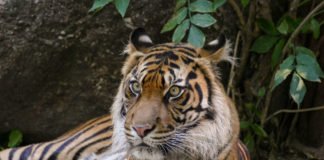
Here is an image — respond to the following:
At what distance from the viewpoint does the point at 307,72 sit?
13.5 feet

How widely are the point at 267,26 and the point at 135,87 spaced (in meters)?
1.83

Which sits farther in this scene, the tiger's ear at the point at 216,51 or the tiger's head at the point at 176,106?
the tiger's ear at the point at 216,51

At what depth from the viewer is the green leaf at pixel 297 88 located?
412 cm

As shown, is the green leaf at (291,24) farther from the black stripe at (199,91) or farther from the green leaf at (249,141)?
the black stripe at (199,91)

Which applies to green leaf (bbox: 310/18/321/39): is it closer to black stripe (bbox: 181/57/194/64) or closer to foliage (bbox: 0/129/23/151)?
black stripe (bbox: 181/57/194/64)

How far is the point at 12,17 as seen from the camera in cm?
505

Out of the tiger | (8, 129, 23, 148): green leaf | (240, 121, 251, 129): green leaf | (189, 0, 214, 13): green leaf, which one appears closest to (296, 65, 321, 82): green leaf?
the tiger

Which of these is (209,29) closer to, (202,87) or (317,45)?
(317,45)

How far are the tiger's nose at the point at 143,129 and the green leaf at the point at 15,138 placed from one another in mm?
2134

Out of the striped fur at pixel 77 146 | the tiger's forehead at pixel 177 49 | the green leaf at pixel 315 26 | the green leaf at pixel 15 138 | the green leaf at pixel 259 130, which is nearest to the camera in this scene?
the tiger's forehead at pixel 177 49

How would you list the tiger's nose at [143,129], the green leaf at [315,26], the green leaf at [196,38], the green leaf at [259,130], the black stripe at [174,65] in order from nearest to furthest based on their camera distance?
the tiger's nose at [143,129] → the black stripe at [174,65] → the green leaf at [196,38] → the green leaf at [315,26] → the green leaf at [259,130]

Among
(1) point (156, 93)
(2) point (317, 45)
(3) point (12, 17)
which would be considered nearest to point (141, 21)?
(3) point (12, 17)

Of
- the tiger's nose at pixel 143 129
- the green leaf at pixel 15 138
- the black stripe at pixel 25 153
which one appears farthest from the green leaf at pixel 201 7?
the green leaf at pixel 15 138

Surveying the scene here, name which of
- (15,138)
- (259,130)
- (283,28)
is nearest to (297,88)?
(283,28)
